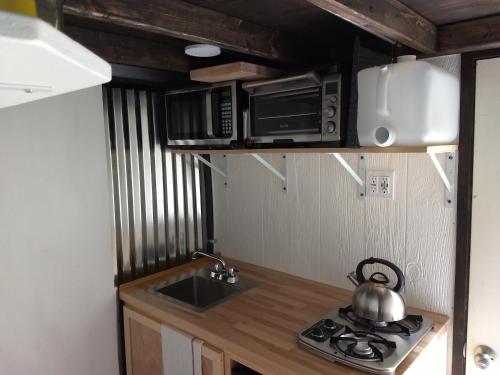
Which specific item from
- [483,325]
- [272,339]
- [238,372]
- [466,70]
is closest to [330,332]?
[272,339]

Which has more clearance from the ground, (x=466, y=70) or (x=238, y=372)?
(x=466, y=70)

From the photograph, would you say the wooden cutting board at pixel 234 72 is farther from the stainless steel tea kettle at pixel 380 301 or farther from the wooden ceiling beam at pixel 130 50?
the stainless steel tea kettle at pixel 380 301

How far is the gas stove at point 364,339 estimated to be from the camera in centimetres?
124

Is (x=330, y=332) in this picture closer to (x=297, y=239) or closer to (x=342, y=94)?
(x=297, y=239)

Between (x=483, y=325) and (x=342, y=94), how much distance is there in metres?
1.06

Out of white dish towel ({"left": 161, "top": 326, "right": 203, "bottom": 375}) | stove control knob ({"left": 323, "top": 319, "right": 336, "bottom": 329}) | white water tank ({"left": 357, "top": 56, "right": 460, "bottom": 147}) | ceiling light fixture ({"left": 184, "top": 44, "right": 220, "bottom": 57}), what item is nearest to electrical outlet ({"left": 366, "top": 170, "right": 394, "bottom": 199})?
white water tank ({"left": 357, "top": 56, "right": 460, "bottom": 147})

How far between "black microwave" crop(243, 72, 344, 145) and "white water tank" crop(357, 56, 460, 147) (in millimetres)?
97

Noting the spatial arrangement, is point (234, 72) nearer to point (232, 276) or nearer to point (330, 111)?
point (330, 111)

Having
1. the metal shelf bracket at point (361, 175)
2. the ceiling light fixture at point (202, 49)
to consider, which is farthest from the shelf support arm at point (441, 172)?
the ceiling light fixture at point (202, 49)

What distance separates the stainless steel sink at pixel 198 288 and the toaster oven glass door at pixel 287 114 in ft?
2.79

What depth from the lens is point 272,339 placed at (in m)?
1.43

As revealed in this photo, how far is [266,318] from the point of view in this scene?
63.2 inches

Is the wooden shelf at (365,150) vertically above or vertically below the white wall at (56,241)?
above

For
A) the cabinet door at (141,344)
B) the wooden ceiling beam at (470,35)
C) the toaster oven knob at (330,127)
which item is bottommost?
the cabinet door at (141,344)
